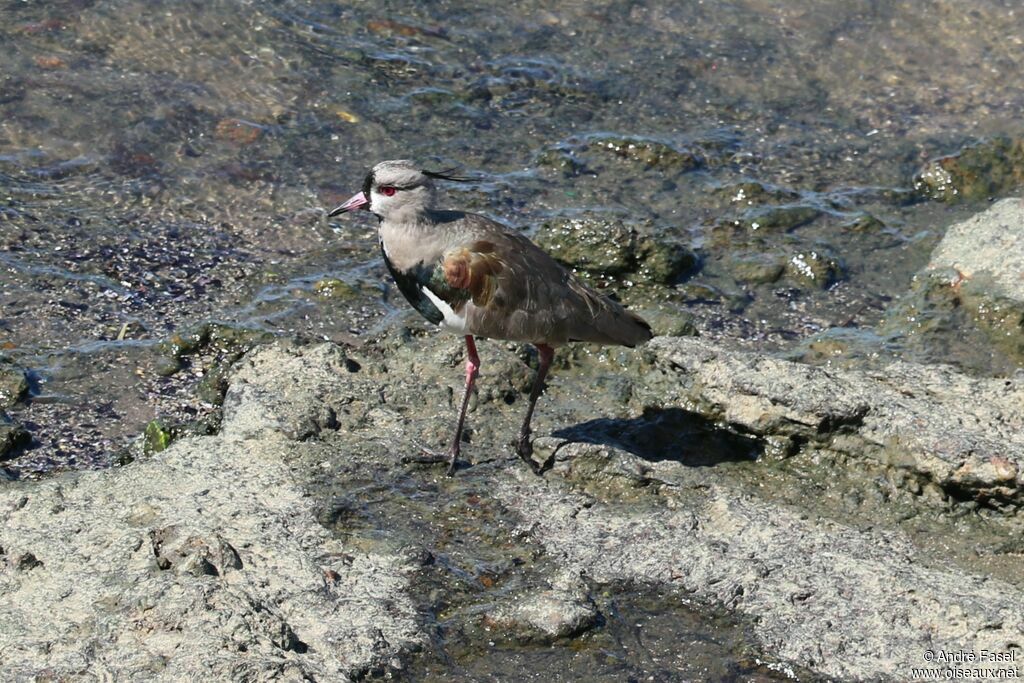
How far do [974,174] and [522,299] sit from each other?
4.59 meters

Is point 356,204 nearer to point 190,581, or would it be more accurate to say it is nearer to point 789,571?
point 190,581

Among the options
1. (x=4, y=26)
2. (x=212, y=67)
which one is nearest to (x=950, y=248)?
(x=212, y=67)

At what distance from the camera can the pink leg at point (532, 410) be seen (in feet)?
16.7

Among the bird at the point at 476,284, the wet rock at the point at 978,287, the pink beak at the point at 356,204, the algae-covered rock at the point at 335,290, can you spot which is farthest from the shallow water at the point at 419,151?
the bird at the point at 476,284

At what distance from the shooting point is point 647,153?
28.1 feet

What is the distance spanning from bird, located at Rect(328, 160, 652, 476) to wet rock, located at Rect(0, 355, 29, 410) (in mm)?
1913

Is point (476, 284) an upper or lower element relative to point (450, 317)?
upper

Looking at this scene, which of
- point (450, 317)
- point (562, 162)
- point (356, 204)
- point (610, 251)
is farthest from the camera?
point (562, 162)

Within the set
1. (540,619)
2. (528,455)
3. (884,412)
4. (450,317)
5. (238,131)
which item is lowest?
(238,131)

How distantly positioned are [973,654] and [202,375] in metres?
3.83

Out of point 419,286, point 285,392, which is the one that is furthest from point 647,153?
point 285,392

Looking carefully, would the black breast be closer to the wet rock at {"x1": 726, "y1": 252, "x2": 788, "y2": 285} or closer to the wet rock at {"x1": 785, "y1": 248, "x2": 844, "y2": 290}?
the wet rock at {"x1": 726, "y1": 252, "x2": 788, "y2": 285}

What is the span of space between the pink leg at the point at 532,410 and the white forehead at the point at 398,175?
92 cm

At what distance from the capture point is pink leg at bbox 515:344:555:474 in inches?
200
